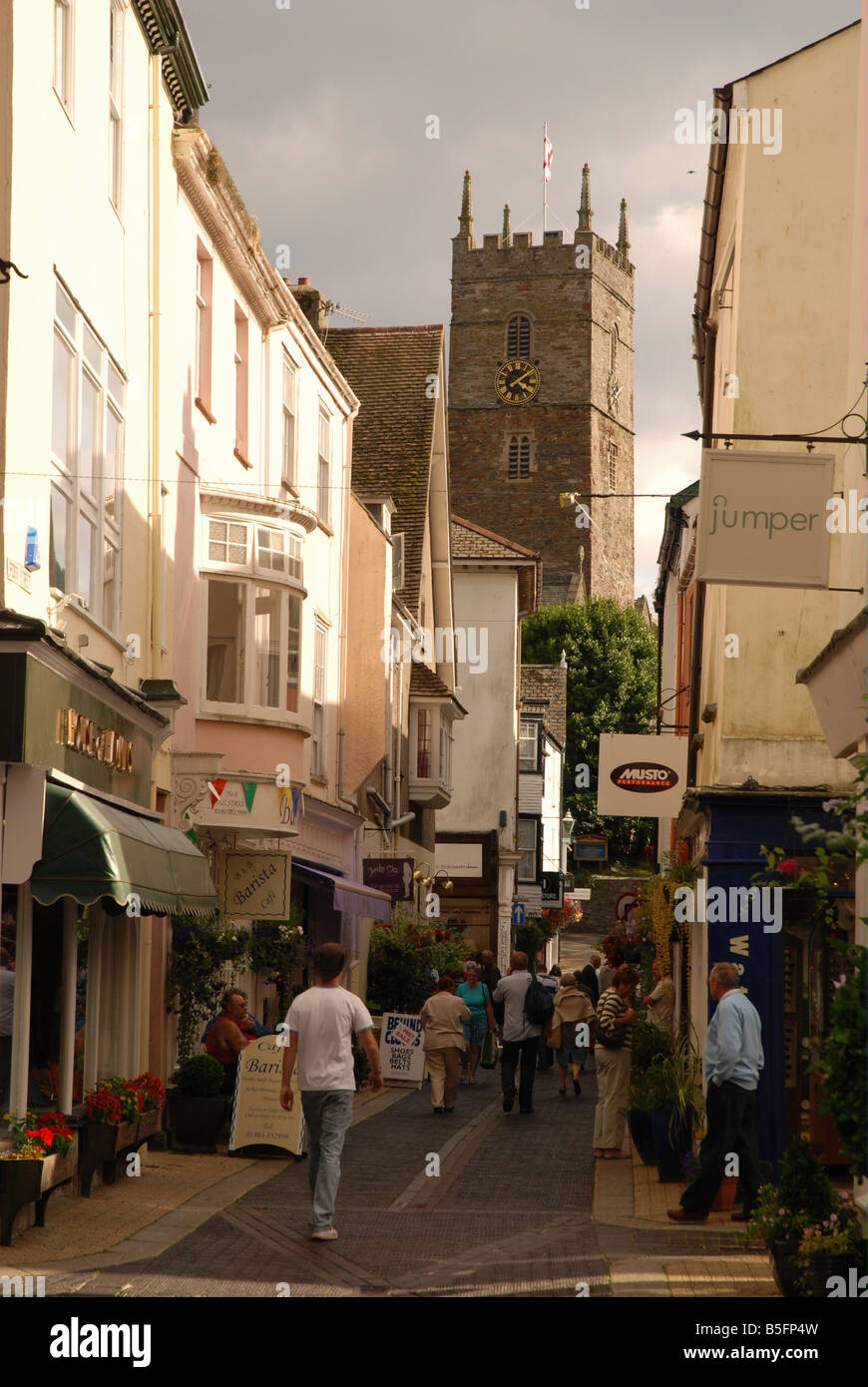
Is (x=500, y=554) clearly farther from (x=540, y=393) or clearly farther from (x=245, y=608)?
(x=540, y=393)

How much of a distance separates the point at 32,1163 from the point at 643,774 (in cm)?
1069

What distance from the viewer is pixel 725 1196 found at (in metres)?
12.4

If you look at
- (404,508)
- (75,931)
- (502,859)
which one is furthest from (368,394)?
(75,931)

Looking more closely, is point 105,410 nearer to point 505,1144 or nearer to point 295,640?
point 295,640

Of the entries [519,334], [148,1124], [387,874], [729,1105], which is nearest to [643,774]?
[148,1124]

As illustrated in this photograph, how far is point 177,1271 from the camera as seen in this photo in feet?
30.1

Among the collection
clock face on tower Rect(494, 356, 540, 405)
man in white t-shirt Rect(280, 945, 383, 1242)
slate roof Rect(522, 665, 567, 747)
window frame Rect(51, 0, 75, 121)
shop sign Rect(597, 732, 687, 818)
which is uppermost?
clock face on tower Rect(494, 356, 540, 405)

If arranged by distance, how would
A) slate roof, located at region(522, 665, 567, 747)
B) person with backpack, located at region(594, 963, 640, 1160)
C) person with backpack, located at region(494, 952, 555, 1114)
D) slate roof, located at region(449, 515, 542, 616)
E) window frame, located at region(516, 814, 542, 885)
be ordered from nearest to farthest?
1. person with backpack, located at region(594, 963, 640, 1160)
2. person with backpack, located at region(494, 952, 555, 1114)
3. slate roof, located at region(449, 515, 542, 616)
4. window frame, located at region(516, 814, 542, 885)
5. slate roof, located at region(522, 665, 567, 747)

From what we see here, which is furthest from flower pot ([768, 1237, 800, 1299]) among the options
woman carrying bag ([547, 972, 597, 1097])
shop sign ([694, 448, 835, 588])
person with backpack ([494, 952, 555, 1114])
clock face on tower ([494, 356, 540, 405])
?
clock face on tower ([494, 356, 540, 405])

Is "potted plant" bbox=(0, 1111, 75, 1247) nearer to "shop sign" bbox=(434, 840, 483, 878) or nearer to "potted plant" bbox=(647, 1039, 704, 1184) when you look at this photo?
"potted plant" bbox=(647, 1039, 704, 1184)

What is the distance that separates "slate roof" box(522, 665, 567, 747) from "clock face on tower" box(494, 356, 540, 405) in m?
37.3

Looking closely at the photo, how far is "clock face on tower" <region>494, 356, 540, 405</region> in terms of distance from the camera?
341 feet

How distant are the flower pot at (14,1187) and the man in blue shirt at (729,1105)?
4.30m
